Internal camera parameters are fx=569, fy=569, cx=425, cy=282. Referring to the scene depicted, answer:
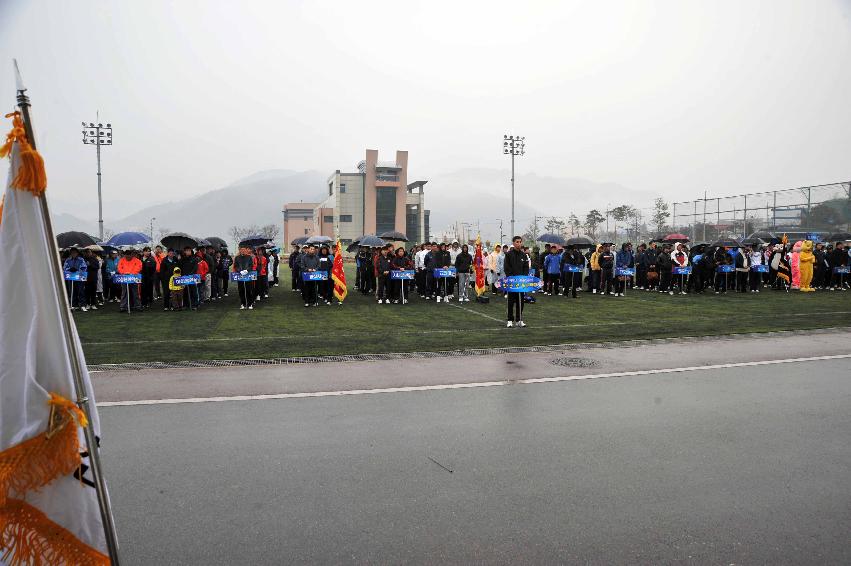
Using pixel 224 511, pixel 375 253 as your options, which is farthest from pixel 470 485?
pixel 375 253

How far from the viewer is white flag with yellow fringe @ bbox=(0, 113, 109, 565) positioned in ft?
8.93

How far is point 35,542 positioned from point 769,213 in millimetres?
44053

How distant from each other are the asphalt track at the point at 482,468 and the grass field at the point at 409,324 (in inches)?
111

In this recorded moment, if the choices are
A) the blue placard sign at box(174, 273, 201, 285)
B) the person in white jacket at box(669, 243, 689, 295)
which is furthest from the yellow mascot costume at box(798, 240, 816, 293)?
the blue placard sign at box(174, 273, 201, 285)

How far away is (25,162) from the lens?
108 inches

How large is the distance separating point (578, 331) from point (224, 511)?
10389 mm

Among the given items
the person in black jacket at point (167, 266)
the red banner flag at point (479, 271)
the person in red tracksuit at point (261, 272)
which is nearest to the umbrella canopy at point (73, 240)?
the person in black jacket at point (167, 266)

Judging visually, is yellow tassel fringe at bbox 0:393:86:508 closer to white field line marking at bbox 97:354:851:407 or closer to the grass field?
white field line marking at bbox 97:354:851:407

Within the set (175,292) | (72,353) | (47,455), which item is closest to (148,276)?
(175,292)

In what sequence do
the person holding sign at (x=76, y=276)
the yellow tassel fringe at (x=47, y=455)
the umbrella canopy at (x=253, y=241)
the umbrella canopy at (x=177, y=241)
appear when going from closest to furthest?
the yellow tassel fringe at (x=47, y=455) → the person holding sign at (x=76, y=276) → the umbrella canopy at (x=177, y=241) → the umbrella canopy at (x=253, y=241)

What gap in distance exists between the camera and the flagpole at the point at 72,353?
2809mm

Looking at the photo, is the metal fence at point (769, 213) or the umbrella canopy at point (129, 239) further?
the metal fence at point (769, 213)

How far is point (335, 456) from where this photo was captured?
5328 mm

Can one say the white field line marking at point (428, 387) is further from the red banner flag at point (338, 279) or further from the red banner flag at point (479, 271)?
the red banner flag at point (338, 279)
